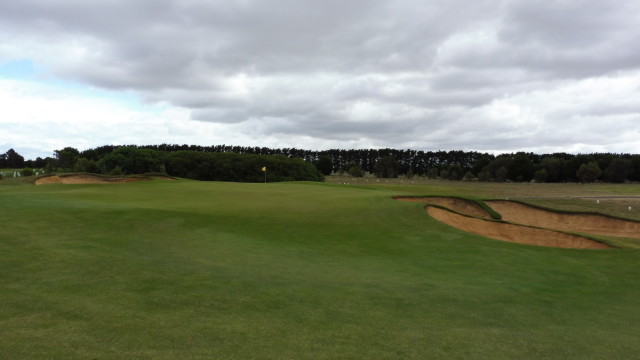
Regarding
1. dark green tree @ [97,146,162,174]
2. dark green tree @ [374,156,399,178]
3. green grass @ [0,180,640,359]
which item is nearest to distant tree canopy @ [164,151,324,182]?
dark green tree @ [97,146,162,174]

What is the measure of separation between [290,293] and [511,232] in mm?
19888

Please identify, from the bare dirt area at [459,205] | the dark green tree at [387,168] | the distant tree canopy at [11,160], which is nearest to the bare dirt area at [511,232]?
the bare dirt area at [459,205]

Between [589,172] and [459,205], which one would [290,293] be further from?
[589,172]

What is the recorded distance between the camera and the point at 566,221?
3222cm

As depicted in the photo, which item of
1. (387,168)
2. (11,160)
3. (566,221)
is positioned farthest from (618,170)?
(11,160)

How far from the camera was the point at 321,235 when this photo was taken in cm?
1842

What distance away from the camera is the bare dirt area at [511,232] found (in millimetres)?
22203

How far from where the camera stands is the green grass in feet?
20.3

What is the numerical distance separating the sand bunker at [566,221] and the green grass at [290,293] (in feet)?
49.6

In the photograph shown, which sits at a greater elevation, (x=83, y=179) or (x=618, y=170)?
(x=618, y=170)

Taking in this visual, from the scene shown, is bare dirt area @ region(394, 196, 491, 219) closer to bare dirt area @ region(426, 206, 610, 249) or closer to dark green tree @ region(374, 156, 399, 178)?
bare dirt area @ region(426, 206, 610, 249)

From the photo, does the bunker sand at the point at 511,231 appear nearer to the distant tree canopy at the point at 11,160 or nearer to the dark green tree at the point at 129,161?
the dark green tree at the point at 129,161

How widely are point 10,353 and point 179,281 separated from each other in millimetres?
4046

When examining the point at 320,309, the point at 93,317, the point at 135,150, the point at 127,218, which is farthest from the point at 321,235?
the point at 135,150
